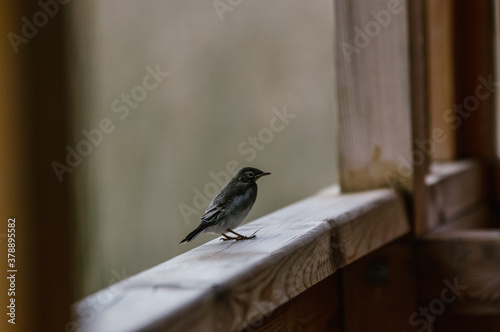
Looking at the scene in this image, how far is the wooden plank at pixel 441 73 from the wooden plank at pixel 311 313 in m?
1.56

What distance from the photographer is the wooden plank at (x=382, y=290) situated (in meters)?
2.28

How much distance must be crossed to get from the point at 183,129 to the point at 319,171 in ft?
4.45

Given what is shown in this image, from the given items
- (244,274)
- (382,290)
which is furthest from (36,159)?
(382,290)

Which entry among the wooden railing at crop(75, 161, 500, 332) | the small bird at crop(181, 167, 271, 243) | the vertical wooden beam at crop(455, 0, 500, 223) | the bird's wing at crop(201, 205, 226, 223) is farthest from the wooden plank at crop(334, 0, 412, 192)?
the vertical wooden beam at crop(455, 0, 500, 223)

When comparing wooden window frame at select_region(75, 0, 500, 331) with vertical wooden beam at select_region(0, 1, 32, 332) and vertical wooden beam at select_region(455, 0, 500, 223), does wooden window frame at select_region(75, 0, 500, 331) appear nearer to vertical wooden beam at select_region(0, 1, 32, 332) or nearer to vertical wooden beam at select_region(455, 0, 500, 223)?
vertical wooden beam at select_region(0, 1, 32, 332)

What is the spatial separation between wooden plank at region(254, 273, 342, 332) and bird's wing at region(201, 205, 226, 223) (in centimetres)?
28

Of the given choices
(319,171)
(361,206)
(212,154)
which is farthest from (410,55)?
(319,171)

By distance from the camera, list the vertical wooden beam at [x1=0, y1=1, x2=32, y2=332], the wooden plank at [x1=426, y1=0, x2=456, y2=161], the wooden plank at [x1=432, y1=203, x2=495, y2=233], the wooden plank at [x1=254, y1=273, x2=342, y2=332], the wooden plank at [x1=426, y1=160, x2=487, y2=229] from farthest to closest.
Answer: the wooden plank at [x1=426, y1=0, x2=456, y2=161]
the wooden plank at [x1=432, y1=203, x2=495, y2=233]
the wooden plank at [x1=426, y1=160, x2=487, y2=229]
the wooden plank at [x1=254, y1=273, x2=342, y2=332]
the vertical wooden beam at [x1=0, y1=1, x2=32, y2=332]

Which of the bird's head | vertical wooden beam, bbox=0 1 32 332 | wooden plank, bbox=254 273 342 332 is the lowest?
wooden plank, bbox=254 273 342 332

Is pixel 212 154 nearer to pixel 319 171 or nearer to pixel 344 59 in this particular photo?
pixel 319 171

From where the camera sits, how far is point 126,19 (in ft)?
20.5

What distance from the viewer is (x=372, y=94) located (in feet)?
8.31

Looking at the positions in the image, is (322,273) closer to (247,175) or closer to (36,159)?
(247,175)

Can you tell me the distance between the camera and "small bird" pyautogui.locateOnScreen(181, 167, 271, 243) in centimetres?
176
